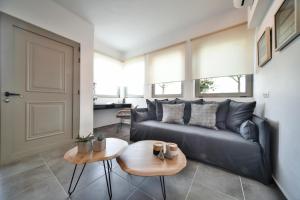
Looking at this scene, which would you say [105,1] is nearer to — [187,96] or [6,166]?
[187,96]

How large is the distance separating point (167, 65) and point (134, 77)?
119cm

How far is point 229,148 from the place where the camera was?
1.48 m

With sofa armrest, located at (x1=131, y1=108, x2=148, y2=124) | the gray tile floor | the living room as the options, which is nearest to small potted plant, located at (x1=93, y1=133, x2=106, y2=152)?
the living room

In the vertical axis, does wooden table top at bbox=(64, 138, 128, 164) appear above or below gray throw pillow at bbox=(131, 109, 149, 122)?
below

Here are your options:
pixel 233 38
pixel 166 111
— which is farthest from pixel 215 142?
pixel 233 38

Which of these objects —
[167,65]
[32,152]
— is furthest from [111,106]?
[167,65]

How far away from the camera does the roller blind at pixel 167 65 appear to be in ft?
9.45

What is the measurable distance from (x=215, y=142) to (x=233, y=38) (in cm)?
194

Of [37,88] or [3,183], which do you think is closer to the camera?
[3,183]

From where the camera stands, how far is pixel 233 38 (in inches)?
88.2

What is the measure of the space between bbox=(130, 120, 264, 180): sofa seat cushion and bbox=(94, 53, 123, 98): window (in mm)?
2213

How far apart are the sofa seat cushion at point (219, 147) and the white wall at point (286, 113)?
180 mm

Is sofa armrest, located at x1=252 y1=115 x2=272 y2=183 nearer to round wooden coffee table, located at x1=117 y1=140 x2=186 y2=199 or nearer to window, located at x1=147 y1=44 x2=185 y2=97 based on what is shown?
round wooden coffee table, located at x1=117 y1=140 x2=186 y2=199

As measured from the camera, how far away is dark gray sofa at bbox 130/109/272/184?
4.18 ft
